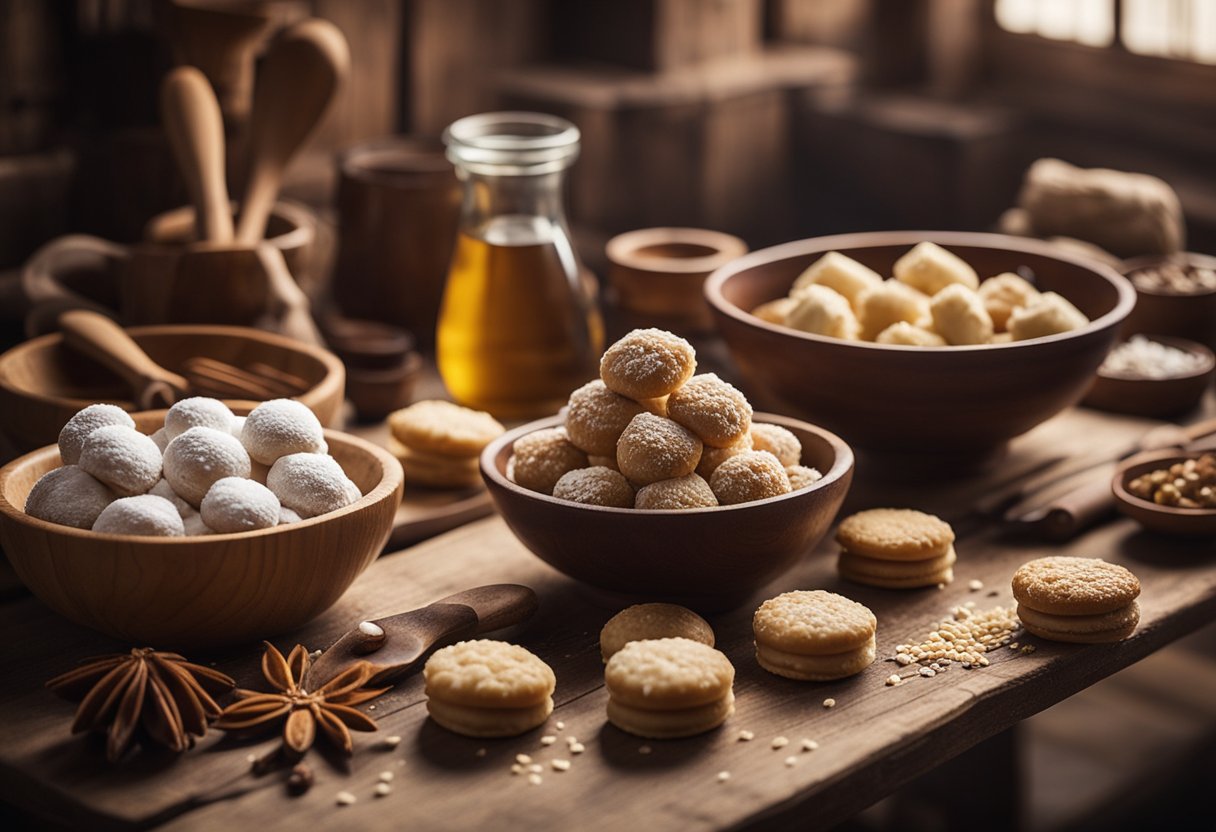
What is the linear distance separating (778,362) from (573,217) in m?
1.05

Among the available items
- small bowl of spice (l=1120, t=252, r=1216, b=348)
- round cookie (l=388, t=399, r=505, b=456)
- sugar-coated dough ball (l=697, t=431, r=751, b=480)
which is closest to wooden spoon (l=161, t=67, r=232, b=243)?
round cookie (l=388, t=399, r=505, b=456)

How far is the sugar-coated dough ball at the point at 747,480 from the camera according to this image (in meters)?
1.20

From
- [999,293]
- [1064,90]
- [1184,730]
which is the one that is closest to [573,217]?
[1064,90]

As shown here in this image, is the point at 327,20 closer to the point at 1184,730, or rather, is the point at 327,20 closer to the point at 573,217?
the point at 573,217

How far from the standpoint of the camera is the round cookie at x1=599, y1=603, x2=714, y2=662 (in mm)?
1155

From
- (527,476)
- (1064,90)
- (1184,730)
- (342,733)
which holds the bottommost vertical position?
(1184,730)

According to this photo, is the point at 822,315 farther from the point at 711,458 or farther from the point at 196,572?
the point at 196,572

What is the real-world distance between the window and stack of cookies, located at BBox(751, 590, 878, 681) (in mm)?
1426

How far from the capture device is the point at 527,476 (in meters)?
1.26

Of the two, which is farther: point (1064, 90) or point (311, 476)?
point (1064, 90)

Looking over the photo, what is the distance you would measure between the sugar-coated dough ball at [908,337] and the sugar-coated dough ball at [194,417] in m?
0.64

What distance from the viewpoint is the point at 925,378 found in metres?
1.42

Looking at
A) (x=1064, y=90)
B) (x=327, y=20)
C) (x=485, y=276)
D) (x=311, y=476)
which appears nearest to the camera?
(x=311, y=476)

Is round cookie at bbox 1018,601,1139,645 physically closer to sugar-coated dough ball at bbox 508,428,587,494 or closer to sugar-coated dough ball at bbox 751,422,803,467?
sugar-coated dough ball at bbox 751,422,803,467
